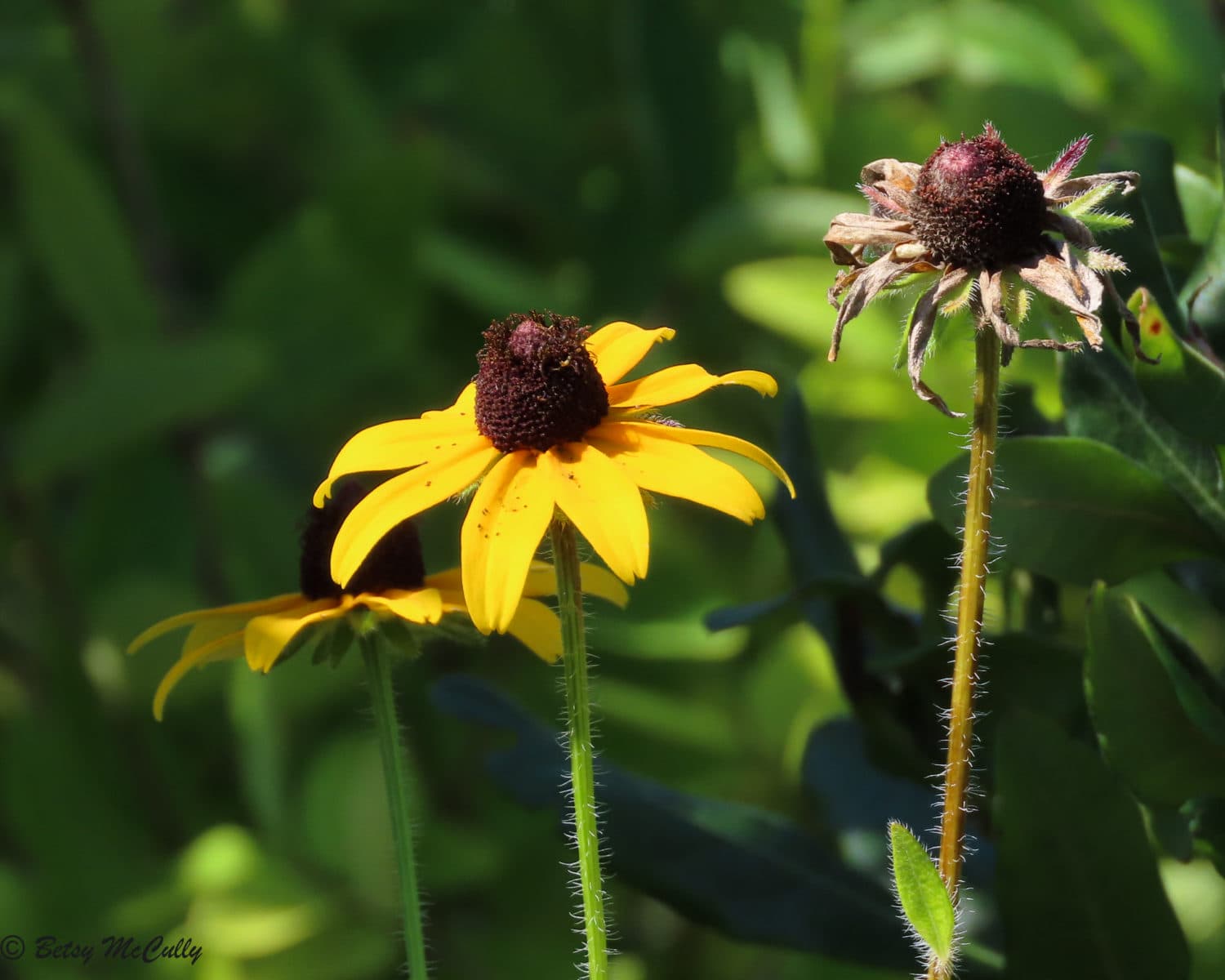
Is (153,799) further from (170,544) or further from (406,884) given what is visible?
(406,884)

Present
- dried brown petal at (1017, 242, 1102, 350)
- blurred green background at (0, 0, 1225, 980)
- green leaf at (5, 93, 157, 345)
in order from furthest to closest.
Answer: green leaf at (5, 93, 157, 345)
blurred green background at (0, 0, 1225, 980)
dried brown petal at (1017, 242, 1102, 350)

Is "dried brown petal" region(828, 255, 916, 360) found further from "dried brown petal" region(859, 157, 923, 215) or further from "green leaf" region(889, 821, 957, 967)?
"green leaf" region(889, 821, 957, 967)

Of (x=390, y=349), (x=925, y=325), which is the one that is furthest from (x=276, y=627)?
(x=390, y=349)

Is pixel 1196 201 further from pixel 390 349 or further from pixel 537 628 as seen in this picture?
pixel 390 349

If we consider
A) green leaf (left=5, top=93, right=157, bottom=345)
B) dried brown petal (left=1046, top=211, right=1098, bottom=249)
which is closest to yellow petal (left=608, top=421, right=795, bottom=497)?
dried brown petal (left=1046, top=211, right=1098, bottom=249)

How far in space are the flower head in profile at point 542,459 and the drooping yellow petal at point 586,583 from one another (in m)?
0.06

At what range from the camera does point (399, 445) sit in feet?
1.58

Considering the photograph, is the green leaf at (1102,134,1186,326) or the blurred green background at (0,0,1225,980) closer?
the green leaf at (1102,134,1186,326)

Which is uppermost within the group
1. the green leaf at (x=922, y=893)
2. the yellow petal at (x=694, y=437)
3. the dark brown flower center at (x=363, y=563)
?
the yellow petal at (x=694, y=437)

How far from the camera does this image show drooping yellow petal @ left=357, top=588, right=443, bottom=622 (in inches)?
18.6

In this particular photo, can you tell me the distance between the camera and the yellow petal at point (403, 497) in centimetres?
44

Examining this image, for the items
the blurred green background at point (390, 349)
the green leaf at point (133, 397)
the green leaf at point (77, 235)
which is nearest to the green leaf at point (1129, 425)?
the blurred green background at point (390, 349)

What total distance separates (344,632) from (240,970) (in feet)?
2.45

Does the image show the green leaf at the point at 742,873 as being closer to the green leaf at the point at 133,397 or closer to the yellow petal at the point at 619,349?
the yellow petal at the point at 619,349
